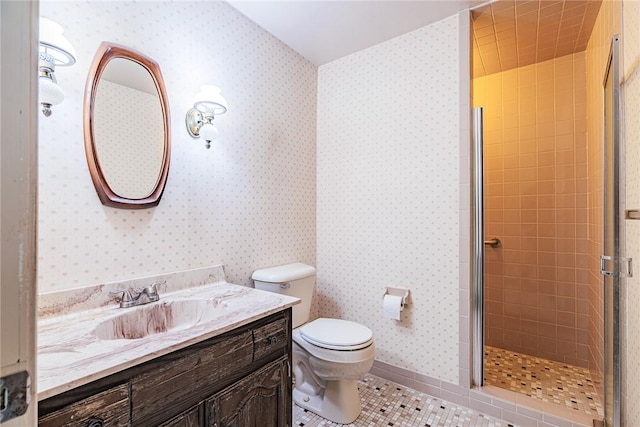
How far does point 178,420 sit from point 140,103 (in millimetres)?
1323

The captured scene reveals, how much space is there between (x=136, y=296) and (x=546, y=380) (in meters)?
2.60

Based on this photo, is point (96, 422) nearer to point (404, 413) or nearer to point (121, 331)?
point (121, 331)

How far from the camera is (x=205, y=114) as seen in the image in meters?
1.63

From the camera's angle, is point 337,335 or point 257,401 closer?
point 257,401

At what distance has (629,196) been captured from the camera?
4.28 feet

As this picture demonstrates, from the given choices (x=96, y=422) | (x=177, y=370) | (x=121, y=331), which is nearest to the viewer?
(x=96, y=422)

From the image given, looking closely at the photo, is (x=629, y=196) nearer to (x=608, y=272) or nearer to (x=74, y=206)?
(x=608, y=272)

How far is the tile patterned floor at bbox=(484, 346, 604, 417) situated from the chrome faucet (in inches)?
83.5

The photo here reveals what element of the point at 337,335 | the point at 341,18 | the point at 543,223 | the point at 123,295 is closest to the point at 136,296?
the point at 123,295

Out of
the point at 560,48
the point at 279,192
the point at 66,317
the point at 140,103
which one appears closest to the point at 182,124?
the point at 140,103

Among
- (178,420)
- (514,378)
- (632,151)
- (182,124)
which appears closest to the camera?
(178,420)

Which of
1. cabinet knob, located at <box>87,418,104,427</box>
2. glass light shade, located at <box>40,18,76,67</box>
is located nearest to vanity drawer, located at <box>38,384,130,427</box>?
cabinet knob, located at <box>87,418,104,427</box>

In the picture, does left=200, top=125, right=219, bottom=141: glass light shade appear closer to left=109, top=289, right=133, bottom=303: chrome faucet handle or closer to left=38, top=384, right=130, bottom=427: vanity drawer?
left=109, top=289, right=133, bottom=303: chrome faucet handle

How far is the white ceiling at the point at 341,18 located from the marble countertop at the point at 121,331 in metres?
1.68
